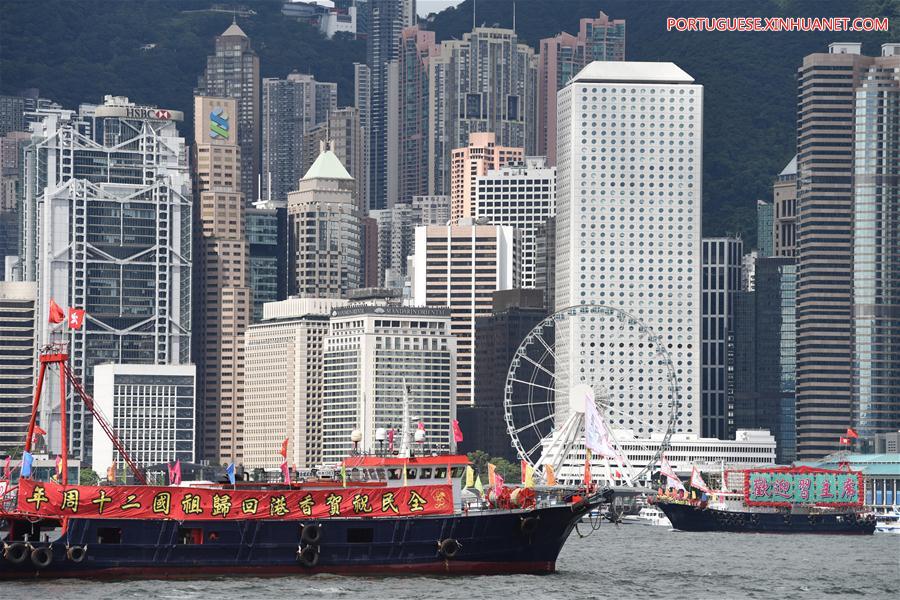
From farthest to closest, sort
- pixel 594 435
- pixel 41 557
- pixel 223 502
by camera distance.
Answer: pixel 594 435, pixel 223 502, pixel 41 557

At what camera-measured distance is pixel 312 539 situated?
121 meters

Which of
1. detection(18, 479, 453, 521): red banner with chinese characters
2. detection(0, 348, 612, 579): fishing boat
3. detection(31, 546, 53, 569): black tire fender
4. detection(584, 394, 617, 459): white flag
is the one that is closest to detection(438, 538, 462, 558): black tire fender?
detection(0, 348, 612, 579): fishing boat

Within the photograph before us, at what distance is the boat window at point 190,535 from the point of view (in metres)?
121

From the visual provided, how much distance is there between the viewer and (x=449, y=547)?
12225cm

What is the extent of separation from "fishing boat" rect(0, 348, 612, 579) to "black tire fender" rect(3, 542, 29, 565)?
0.08 m

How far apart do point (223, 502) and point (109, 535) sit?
6594 millimetres

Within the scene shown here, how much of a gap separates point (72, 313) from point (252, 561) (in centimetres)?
1825

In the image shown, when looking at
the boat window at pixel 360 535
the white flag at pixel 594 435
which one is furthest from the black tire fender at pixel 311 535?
the white flag at pixel 594 435

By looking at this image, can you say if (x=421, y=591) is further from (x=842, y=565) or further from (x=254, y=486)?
(x=842, y=565)

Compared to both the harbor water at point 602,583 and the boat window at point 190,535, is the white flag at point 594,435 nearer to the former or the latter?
the harbor water at point 602,583

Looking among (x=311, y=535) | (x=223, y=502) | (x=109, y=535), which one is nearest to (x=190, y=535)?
(x=223, y=502)

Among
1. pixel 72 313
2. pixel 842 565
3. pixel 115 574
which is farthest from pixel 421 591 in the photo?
pixel 842 565

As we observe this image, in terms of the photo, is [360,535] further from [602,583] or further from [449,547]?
[602,583]

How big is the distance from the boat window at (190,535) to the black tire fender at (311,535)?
5.74 meters
